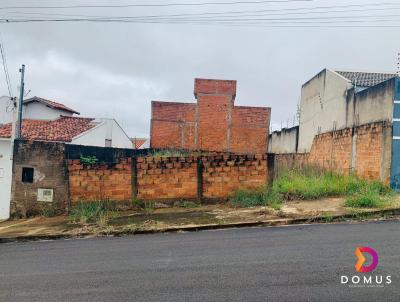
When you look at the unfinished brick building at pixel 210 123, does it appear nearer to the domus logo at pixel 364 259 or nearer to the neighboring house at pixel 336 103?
the neighboring house at pixel 336 103

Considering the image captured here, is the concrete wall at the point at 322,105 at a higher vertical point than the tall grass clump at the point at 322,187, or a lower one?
higher

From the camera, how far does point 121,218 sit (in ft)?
29.7

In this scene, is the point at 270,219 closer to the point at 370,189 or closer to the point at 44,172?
the point at 370,189

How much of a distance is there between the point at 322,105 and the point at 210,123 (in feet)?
25.4

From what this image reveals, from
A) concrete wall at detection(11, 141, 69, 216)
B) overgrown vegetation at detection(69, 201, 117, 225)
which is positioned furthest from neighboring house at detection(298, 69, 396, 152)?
concrete wall at detection(11, 141, 69, 216)

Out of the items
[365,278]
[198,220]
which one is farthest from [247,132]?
[365,278]

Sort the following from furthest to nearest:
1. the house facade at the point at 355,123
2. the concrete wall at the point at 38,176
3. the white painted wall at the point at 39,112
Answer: the white painted wall at the point at 39,112 < the concrete wall at the point at 38,176 < the house facade at the point at 355,123

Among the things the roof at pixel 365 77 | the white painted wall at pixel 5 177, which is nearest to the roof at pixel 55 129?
the white painted wall at pixel 5 177

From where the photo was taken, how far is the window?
10.8 m

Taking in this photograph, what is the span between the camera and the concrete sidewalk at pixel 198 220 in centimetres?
759

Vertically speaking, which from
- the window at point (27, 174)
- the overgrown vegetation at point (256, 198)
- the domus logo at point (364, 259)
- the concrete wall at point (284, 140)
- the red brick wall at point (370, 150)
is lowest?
the domus logo at point (364, 259)

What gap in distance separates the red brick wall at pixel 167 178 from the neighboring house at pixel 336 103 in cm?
590

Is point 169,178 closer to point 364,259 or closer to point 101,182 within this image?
point 101,182

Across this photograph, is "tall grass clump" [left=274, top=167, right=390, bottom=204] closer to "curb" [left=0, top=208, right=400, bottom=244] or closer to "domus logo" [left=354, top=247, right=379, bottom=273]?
"curb" [left=0, top=208, right=400, bottom=244]
